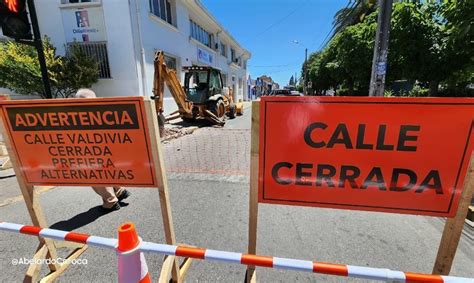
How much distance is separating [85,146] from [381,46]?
7007mm

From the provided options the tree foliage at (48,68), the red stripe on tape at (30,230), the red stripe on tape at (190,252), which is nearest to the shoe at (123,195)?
the red stripe on tape at (30,230)

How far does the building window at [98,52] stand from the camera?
1107cm

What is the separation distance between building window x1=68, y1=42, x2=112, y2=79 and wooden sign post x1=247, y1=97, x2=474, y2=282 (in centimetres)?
1194

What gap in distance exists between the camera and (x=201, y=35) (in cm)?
1958

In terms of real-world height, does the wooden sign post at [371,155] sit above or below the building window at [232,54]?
below

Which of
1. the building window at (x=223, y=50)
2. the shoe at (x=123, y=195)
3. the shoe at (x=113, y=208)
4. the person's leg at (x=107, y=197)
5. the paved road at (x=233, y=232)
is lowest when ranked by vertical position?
the paved road at (x=233, y=232)

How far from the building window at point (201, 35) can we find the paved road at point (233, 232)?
16021mm

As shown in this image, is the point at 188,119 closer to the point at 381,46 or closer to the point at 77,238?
the point at 381,46

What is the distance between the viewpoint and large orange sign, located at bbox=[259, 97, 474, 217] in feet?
5.42

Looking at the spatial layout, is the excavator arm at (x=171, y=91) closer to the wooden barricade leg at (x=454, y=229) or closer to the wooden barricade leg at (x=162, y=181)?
the wooden barricade leg at (x=162, y=181)

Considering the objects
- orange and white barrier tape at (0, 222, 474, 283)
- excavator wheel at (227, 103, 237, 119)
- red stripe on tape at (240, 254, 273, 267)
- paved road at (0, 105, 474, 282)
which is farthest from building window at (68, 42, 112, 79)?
red stripe on tape at (240, 254, 273, 267)

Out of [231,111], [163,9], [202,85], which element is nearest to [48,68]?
[202,85]

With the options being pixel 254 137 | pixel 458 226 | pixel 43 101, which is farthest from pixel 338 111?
pixel 43 101

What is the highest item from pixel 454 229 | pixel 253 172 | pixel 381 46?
pixel 381 46
